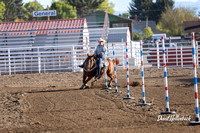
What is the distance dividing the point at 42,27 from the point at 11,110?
2403 centimetres

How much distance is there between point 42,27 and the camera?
32531 mm

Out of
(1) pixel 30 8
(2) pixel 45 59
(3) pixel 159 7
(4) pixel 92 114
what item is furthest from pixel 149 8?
(4) pixel 92 114

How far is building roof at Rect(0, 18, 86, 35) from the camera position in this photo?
31.1m

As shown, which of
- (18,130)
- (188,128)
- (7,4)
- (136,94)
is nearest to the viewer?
(188,128)

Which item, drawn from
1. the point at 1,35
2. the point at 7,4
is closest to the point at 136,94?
the point at 1,35

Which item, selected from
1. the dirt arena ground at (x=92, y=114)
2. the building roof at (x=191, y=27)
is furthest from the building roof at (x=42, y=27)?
the building roof at (x=191, y=27)

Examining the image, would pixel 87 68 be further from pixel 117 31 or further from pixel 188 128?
pixel 117 31

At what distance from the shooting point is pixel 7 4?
65.6 meters

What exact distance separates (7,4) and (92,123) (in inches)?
2461

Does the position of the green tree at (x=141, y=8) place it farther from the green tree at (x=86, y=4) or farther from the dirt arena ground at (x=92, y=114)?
the dirt arena ground at (x=92, y=114)

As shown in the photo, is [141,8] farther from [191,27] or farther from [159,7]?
[191,27]

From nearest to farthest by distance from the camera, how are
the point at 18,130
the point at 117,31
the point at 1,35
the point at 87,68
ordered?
the point at 18,130, the point at 87,68, the point at 1,35, the point at 117,31

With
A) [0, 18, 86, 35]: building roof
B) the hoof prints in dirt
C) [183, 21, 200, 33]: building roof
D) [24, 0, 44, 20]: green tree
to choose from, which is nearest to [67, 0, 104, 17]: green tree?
[24, 0, 44, 20]: green tree

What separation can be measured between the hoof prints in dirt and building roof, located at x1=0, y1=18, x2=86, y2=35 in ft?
62.3
